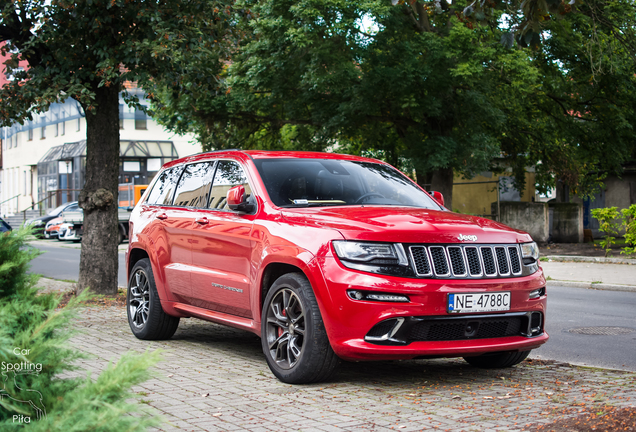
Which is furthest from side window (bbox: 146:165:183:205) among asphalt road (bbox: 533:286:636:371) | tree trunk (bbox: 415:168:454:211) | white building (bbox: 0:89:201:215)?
white building (bbox: 0:89:201:215)

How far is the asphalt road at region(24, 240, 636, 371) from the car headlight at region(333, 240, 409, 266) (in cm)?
204

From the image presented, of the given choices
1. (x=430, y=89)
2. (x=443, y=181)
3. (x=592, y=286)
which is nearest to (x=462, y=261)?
(x=592, y=286)

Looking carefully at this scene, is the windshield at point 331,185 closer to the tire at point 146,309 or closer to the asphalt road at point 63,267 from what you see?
the tire at point 146,309

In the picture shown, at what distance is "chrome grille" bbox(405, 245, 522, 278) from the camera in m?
5.23

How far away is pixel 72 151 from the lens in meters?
53.8

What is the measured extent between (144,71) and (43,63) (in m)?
1.72

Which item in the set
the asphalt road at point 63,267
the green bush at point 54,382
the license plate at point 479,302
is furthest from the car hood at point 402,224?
the asphalt road at point 63,267

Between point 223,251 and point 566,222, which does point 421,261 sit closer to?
point 223,251

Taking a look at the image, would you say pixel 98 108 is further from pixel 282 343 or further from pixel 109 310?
pixel 282 343

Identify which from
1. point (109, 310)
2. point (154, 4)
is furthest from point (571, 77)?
point (109, 310)

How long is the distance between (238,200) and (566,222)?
2248 cm

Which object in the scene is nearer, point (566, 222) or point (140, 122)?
point (566, 222)

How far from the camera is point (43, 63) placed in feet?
37.6

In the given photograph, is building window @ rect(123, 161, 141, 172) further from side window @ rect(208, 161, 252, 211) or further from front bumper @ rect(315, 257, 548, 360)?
front bumper @ rect(315, 257, 548, 360)
